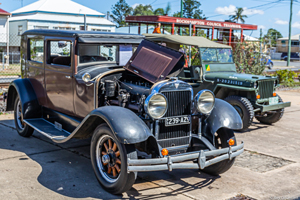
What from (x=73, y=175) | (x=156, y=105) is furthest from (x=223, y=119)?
(x=73, y=175)

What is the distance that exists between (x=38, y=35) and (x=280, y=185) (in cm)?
438

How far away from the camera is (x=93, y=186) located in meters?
3.94

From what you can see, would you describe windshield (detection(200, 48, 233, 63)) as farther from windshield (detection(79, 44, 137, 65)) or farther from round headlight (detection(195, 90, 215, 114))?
round headlight (detection(195, 90, 215, 114))

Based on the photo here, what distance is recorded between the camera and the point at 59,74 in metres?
5.12

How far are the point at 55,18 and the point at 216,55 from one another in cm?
2167

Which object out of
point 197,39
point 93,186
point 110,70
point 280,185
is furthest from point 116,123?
point 197,39

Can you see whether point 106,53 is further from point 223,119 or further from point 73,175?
point 223,119

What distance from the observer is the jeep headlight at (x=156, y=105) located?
12.3 feet

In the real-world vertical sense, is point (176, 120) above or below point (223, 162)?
above

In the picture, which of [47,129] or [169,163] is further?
[47,129]

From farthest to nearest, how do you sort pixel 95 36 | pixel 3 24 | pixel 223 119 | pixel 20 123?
pixel 3 24
pixel 20 123
pixel 95 36
pixel 223 119

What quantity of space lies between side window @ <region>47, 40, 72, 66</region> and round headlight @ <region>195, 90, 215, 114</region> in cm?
210

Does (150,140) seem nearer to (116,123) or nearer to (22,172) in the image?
(116,123)

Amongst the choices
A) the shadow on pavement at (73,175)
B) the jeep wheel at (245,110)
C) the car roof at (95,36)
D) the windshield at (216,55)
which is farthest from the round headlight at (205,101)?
the windshield at (216,55)
